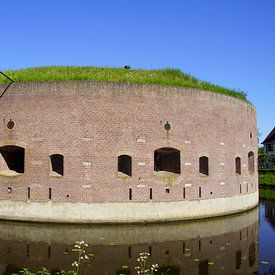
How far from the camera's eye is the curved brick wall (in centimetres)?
1159

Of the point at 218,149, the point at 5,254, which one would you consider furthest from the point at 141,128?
the point at 5,254

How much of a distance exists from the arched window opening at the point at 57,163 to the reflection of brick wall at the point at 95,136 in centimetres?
50

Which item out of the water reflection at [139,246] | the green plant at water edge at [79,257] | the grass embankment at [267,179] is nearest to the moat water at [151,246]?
the water reflection at [139,246]

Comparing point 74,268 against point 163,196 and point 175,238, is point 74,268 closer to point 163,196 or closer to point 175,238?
point 175,238

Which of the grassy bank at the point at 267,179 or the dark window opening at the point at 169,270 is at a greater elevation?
the grassy bank at the point at 267,179

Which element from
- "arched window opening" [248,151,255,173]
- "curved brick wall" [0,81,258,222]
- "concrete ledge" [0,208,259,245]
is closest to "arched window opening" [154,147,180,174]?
"curved brick wall" [0,81,258,222]

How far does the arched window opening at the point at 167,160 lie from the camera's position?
12.6 meters

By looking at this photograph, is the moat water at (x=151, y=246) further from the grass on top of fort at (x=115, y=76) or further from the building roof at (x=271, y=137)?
the building roof at (x=271, y=137)

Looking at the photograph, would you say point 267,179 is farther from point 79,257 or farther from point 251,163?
point 79,257

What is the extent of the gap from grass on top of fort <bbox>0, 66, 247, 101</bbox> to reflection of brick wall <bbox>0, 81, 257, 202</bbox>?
0.73 m

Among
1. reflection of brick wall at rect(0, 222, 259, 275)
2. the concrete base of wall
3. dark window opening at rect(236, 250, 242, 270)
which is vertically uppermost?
the concrete base of wall

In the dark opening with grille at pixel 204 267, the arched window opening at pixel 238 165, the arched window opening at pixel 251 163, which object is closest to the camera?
the dark opening with grille at pixel 204 267

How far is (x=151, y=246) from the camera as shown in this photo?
897 cm

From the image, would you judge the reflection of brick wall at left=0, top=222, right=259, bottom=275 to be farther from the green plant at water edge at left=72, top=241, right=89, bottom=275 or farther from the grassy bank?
the grassy bank
